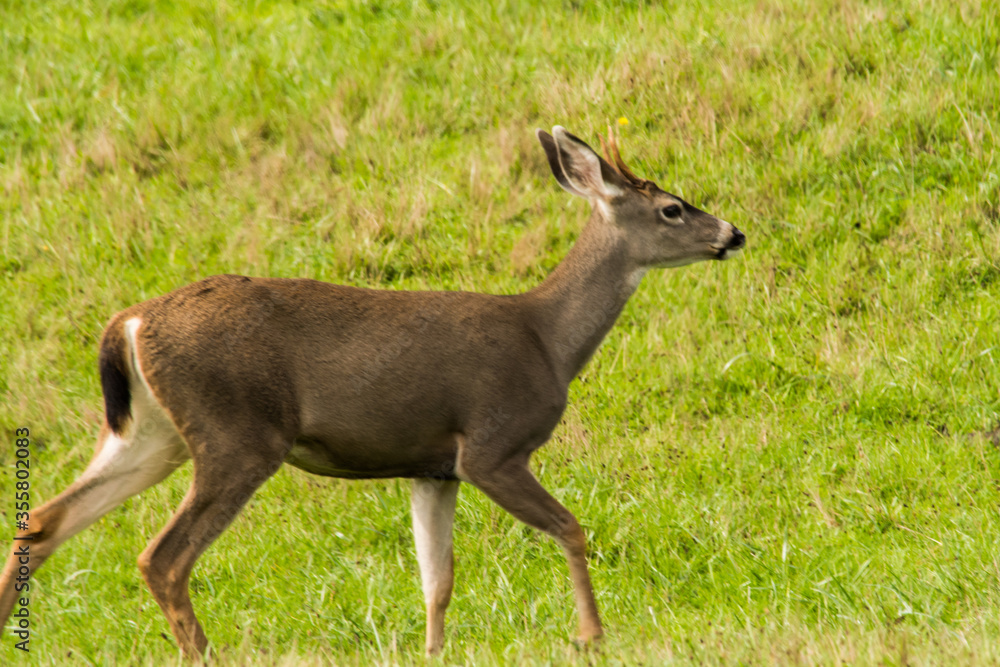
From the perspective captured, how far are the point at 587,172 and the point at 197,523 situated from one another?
2297 mm

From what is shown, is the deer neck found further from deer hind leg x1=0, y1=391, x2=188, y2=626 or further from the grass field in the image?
deer hind leg x1=0, y1=391, x2=188, y2=626

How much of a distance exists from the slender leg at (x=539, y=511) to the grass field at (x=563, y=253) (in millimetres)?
202

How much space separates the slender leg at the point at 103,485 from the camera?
4.74 meters

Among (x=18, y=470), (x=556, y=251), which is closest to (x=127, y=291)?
(x=18, y=470)

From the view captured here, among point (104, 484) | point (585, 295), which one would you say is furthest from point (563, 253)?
point (104, 484)

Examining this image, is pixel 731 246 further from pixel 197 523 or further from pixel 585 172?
pixel 197 523

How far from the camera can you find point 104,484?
4859 millimetres

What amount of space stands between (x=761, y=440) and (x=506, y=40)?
5114 millimetres

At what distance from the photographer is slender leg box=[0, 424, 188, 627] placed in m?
4.74

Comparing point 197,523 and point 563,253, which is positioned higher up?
point 197,523

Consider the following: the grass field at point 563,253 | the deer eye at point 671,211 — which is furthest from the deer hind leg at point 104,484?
the deer eye at point 671,211

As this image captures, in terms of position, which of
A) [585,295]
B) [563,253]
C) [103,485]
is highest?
[585,295]

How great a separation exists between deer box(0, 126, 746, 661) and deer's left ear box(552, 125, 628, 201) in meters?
0.68

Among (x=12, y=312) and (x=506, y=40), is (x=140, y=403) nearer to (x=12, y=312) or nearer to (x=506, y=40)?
(x=12, y=312)
